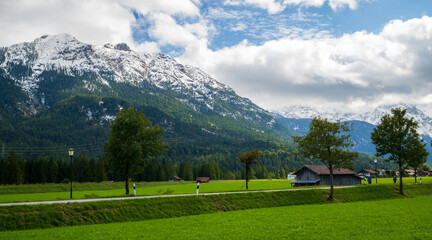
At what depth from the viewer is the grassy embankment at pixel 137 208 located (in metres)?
24.2

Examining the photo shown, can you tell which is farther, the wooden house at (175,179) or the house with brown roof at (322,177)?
the wooden house at (175,179)

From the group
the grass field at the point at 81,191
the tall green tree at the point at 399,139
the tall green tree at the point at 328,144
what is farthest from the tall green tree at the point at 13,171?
the tall green tree at the point at 399,139

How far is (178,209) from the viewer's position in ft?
105

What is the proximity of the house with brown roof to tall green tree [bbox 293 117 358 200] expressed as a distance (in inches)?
1695

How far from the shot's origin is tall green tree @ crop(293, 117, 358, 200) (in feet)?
168

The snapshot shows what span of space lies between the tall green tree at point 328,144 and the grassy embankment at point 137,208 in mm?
6163

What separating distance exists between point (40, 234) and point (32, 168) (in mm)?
103979

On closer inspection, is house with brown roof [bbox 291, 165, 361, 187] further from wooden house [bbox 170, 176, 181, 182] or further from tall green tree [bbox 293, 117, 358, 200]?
wooden house [bbox 170, 176, 181, 182]

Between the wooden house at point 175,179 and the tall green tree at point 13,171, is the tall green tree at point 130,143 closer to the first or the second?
the tall green tree at point 13,171

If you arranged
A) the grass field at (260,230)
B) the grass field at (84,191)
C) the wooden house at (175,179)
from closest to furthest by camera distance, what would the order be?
1. the grass field at (260,230)
2. the grass field at (84,191)
3. the wooden house at (175,179)

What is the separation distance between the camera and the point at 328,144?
168 feet

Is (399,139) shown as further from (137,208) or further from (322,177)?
(137,208)

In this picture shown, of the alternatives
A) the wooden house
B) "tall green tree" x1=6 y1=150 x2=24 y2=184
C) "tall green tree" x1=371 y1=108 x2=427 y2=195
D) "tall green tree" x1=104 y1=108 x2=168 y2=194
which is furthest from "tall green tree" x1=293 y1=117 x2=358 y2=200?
the wooden house

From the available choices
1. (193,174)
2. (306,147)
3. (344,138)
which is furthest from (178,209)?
(193,174)
